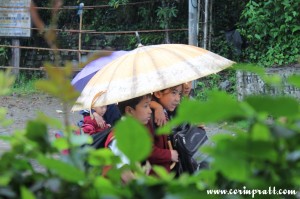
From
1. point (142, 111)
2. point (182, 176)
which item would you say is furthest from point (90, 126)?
point (182, 176)

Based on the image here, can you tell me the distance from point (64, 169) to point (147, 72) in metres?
Result: 1.83

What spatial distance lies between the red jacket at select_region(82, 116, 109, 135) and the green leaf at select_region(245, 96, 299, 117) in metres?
2.86

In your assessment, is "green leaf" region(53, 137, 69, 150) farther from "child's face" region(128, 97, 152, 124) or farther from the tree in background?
the tree in background

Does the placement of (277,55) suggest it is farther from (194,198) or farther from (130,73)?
(194,198)

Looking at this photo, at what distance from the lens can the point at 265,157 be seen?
878 mm

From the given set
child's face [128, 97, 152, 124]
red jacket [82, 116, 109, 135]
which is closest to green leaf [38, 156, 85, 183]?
child's face [128, 97, 152, 124]

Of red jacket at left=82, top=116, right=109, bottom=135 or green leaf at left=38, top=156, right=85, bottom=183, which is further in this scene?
red jacket at left=82, top=116, right=109, bottom=135

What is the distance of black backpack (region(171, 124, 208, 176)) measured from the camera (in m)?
2.77

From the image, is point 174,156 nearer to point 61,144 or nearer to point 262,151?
point 61,144

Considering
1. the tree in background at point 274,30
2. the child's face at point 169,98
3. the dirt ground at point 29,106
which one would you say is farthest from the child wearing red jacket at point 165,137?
the tree in background at point 274,30

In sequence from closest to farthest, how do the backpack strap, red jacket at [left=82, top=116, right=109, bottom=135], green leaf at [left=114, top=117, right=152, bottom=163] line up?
green leaf at [left=114, top=117, right=152, bottom=163] → the backpack strap → red jacket at [left=82, top=116, right=109, bottom=135]

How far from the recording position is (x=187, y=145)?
281 cm

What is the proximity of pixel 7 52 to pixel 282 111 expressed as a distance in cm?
1156

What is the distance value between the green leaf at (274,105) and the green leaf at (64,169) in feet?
1.12
